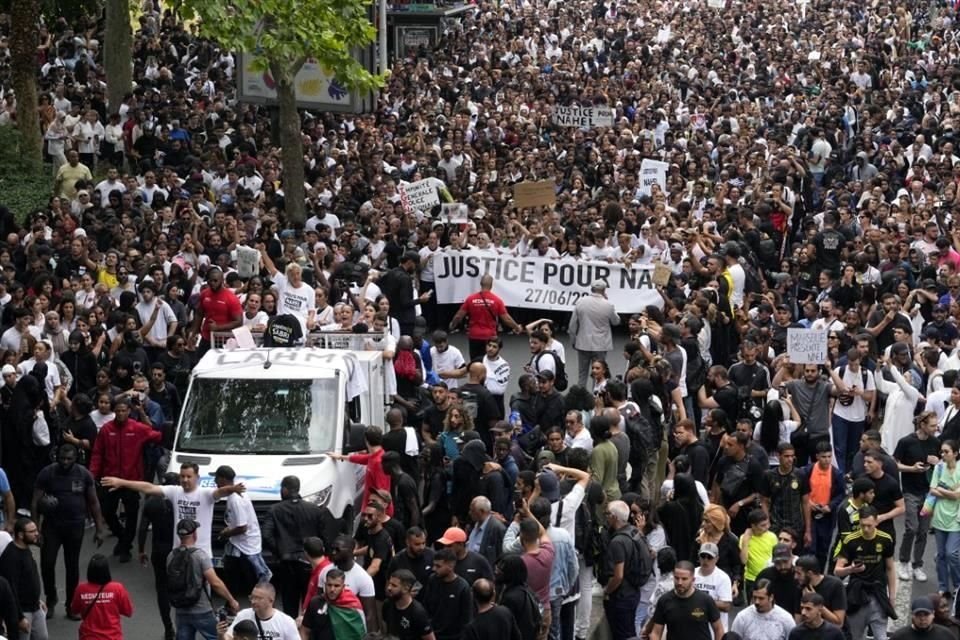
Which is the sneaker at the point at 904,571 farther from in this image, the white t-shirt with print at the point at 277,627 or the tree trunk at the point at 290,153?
the tree trunk at the point at 290,153

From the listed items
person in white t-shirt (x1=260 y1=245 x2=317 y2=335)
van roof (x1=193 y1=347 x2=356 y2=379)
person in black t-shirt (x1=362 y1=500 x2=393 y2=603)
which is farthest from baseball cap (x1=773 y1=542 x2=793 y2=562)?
person in white t-shirt (x1=260 y1=245 x2=317 y2=335)

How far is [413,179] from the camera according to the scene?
30.7m

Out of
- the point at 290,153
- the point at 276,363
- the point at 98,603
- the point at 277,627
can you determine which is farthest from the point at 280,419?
the point at 290,153

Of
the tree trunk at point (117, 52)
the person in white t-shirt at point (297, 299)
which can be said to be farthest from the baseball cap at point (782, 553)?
the tree trunk at point (117, 52)

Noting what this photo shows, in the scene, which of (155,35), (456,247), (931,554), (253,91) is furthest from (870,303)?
(155,35)

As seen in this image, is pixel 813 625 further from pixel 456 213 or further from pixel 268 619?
pixel 456 213

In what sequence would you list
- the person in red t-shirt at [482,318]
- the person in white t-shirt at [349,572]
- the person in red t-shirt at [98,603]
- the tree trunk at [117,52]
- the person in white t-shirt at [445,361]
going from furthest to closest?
the tree trunk at [117,52] < the person in red t-shirt at [482,318] < the person in white t-shirt at [445,361] < the person in red t-shirt at [98,603] < the person in white t-shirt at [349,572]

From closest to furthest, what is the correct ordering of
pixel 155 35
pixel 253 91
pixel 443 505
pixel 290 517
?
pixel 290 517, pixel 443 505, pixel 253 91, pixel 155 35

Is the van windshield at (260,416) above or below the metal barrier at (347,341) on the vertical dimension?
below

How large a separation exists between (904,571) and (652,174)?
42.7 feet

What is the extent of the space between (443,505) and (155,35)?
24910mm

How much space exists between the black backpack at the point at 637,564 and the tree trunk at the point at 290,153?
14254 millimetres

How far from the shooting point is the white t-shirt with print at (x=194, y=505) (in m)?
15.0

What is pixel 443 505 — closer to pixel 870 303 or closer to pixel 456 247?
pixel 870 303
